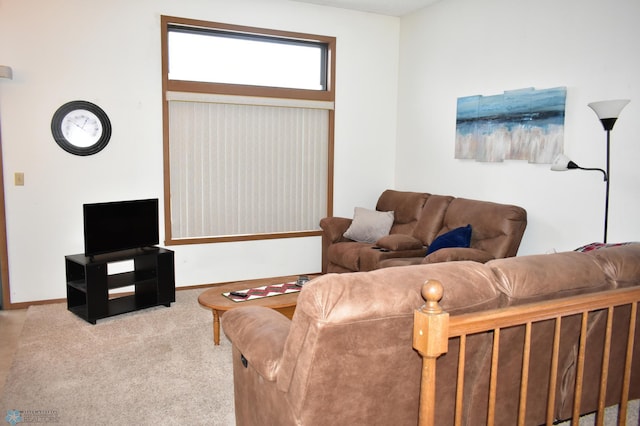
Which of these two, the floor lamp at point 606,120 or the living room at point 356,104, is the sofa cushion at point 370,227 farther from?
the floor lamp at point 606,120

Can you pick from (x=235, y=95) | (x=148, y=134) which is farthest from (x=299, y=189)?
(x=148, y=134)

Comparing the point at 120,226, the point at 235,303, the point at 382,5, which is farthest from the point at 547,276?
the point at 382,5

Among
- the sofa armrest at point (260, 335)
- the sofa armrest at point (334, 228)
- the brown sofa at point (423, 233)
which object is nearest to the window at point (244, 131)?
the sofa armrest at point (334, 228)

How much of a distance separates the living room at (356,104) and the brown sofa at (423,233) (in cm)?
32

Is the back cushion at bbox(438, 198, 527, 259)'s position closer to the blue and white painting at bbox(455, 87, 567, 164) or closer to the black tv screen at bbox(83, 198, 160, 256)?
the blue and white painting at bbox(455, 87, 567, 164)

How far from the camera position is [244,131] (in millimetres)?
5418

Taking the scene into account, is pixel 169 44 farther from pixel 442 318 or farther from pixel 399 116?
pixel 442 318

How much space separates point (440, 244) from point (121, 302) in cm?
285

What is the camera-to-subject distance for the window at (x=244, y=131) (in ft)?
16.9

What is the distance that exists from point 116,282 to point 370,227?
2469 mm

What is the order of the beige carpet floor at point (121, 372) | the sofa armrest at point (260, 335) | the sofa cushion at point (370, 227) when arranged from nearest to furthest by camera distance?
the sofa armrest at point (260, 335)
the beige carpet floor at point (121, 372)
the sofa cushion at point (370, 227)

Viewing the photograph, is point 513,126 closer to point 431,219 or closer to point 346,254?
Answer: point 431,219

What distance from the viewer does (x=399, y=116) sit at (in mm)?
6191

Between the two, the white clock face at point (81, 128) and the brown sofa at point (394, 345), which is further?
the white clock face at point (81, 128)
